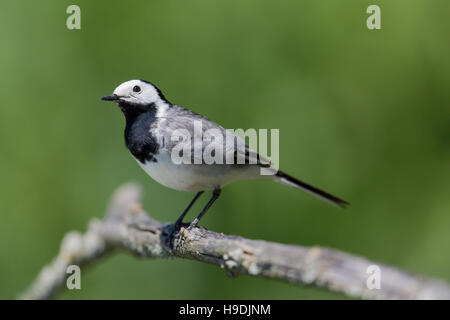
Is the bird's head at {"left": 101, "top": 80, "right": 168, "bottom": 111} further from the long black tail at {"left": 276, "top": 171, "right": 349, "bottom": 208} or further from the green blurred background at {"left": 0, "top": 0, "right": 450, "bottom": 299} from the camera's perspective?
the green blurred background at {"left": 0, "top": 0, "right": 450, "bottom": 299}

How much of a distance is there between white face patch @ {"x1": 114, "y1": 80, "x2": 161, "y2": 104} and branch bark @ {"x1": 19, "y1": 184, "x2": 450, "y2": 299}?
2.59 ft

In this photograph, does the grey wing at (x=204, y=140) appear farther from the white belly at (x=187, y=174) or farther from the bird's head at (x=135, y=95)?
the bird's head at (x=135, y=95)

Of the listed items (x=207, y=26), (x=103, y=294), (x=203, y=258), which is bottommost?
(x=103, y=294)

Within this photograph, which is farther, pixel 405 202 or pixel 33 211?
pixel 33 211

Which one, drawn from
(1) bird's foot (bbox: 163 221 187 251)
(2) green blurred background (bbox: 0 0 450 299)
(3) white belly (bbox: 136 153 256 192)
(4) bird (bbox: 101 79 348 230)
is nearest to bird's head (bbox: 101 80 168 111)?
(4) bird (bbox: 101 79 348 230)

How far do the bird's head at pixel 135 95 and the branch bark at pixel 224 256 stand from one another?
755 mm

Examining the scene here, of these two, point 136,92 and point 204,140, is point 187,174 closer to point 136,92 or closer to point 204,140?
point 204,140

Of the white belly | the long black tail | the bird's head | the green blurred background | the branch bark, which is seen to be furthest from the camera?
the green blurred background

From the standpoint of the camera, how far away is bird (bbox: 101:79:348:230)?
2959 mm

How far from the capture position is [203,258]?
249 cm

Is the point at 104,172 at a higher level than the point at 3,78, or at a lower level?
lower

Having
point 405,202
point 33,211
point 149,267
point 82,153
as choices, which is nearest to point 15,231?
point 33,211

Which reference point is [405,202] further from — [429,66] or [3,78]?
[3,78]

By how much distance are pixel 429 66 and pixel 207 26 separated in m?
1.81
